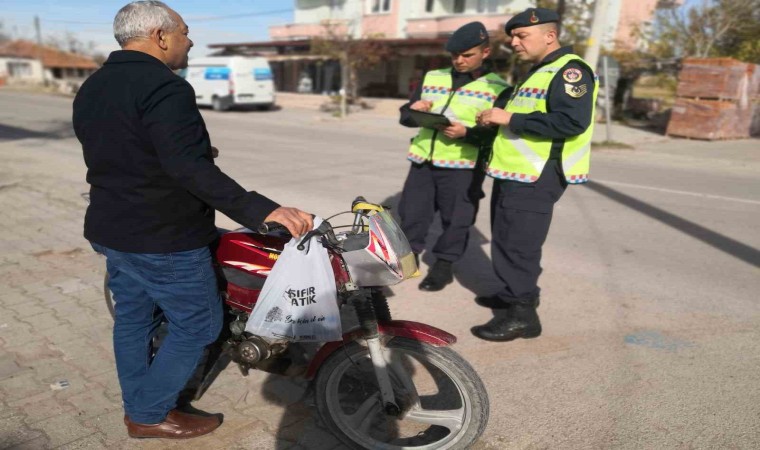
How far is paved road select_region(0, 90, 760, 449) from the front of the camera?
2.64 meters

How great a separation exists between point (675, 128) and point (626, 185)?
897cm

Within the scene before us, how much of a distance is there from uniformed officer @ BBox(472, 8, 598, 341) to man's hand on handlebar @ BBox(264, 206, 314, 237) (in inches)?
64.5

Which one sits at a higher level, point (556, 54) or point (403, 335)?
point (556, 54)

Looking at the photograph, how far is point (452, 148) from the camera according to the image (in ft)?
13.3

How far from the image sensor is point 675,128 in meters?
16.1

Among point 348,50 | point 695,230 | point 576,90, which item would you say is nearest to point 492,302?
point 576,90

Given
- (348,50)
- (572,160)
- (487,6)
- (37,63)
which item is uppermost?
(487,6)

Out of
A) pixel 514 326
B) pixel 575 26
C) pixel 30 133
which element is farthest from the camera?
pixel 575 26

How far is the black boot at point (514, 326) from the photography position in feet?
11.6

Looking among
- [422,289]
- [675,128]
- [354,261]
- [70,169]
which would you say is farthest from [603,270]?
[675,128]

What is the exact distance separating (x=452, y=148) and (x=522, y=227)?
0.95m

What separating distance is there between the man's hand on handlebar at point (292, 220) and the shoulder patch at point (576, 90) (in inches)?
70.5

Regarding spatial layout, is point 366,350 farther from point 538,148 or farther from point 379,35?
point 379,35

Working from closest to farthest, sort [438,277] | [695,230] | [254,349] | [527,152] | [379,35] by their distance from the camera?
[254,349], [527,152], [438,277], [695,230], [379,35]
